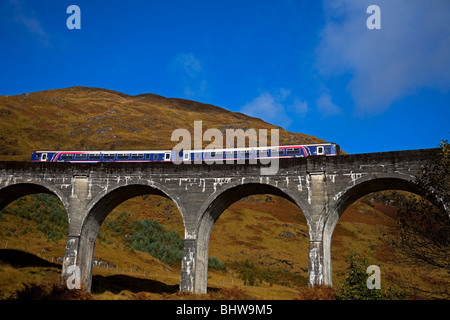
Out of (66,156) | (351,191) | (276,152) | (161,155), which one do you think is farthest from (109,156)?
(351,191)

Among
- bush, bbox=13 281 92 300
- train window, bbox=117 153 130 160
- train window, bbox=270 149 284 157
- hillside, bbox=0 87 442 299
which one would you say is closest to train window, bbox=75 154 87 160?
train window, bbox=117 153 130 160

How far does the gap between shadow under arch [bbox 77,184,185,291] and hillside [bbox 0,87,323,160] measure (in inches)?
2163

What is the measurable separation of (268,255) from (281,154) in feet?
85.2

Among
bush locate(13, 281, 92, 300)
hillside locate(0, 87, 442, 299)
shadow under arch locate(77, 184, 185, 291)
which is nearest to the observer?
bush locate(13, 281, 92, 300)

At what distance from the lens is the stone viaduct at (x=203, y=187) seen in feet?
85.3

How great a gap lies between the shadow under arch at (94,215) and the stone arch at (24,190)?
200 centimetres

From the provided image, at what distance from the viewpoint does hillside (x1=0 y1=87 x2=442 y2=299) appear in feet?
118

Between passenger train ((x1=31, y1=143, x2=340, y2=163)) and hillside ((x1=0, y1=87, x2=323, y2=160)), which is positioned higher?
hillside ((x1=0, y1=87, x2=323, y2=160))

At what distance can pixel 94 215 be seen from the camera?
3033 cm

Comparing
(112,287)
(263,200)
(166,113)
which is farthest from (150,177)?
(166,113)

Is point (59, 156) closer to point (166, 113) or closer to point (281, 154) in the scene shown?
point (281, 154)

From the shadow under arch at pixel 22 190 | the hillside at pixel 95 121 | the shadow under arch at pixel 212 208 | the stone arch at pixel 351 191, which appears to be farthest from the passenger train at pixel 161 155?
the hillside at pixel 95 121

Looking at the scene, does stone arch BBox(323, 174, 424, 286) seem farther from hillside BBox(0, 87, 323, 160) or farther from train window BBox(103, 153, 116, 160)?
hillside BBox(0, 87, 323, 160)
